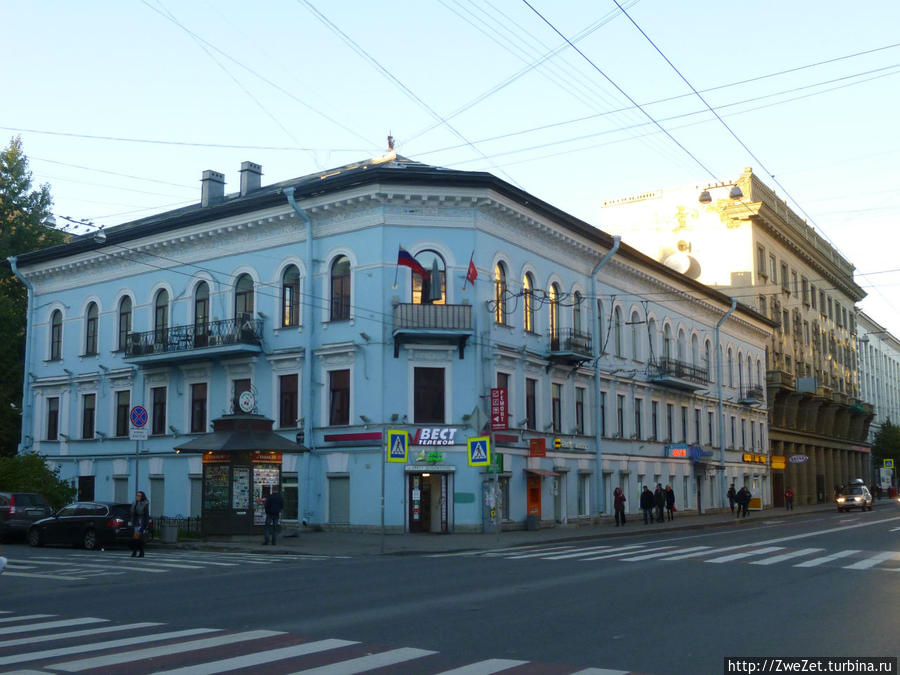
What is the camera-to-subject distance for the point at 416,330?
104 feet

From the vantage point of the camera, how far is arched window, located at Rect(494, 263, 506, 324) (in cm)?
3428

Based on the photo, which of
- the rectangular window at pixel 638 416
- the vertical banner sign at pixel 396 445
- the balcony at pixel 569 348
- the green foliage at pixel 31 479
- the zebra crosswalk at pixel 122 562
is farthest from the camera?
the rectangular window at pixel 638 416

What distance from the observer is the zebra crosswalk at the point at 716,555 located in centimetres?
1972

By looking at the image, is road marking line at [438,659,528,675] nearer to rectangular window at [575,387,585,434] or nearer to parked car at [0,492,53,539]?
parked car at [0,492,53,539]

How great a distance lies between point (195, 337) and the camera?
37312 mm

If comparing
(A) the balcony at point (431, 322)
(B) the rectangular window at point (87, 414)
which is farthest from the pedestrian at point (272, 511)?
(B) the rectangular window at point (87, 414)

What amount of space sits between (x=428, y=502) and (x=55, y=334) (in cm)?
2252

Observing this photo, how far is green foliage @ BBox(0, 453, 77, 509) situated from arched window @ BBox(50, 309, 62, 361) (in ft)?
30.9

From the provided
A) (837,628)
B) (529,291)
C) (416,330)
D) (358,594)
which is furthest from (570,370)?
(837,628)

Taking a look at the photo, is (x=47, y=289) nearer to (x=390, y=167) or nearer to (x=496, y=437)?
(x=390, y=167)

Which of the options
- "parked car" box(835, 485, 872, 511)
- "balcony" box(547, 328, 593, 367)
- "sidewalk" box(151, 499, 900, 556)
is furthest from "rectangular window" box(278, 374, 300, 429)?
"parked car" box(835, 485, 872, 511)

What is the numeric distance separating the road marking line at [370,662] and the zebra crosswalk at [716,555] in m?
11.8

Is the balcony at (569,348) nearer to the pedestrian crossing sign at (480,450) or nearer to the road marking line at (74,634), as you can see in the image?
the pedestrian crossing sign at (480,450)

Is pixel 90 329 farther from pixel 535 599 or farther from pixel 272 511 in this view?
pixel 535 599
